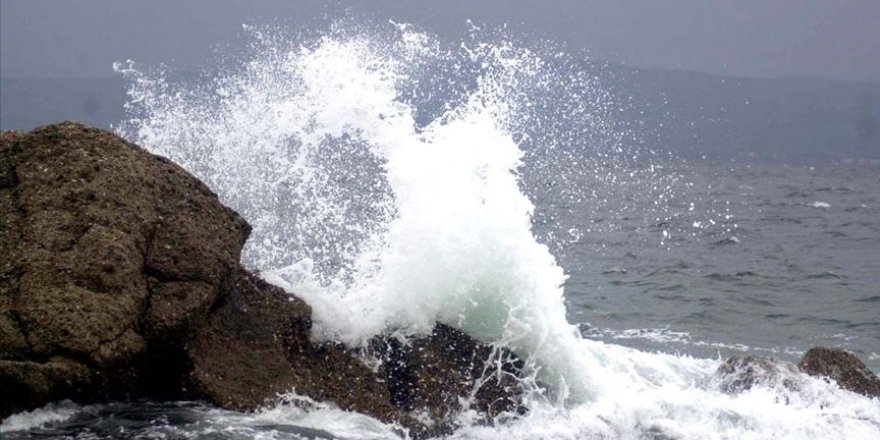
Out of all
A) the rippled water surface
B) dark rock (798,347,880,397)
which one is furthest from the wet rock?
the rippled water surface

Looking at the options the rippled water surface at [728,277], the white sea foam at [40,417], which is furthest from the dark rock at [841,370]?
the white sea foam at [40,417]

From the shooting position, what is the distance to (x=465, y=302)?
25.7 ft

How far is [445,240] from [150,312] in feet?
8.98

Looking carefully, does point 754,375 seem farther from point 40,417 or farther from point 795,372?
point 40,417

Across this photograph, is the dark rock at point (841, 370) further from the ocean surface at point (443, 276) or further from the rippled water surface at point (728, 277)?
the rippled water surface at point (728, 277)

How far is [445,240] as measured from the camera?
8.05 m

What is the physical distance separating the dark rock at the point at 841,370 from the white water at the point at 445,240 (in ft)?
0.83

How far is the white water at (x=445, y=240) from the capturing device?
7535mm

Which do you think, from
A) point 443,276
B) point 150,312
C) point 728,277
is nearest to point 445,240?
point 443,276

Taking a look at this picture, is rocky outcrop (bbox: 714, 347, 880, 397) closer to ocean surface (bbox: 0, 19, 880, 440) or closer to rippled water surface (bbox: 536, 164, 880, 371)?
ocean surface (bbox: 0, 19, 880, 440)

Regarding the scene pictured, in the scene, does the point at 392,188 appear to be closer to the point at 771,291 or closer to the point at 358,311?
the point at 358,311

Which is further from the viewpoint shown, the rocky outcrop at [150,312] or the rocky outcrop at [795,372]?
the rocky outcrop at [795,372]

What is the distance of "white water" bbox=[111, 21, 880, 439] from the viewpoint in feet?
24.7

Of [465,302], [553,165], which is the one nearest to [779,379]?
[465,302]
